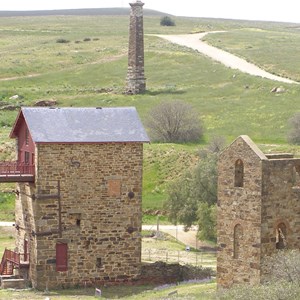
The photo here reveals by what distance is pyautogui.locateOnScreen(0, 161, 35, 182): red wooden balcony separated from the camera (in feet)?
133

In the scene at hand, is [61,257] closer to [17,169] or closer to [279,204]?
[17,169]

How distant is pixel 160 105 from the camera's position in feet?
243

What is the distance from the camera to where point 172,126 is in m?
72.4

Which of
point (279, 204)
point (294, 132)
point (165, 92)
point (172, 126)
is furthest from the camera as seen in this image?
point (165, 92)

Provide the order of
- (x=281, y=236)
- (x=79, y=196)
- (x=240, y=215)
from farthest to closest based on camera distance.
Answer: (x=79, y=196)
(x=281, y=236)
(x=240, y=215)

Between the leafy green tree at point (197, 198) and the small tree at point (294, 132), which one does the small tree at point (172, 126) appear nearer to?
the small tree at point (294, 132)

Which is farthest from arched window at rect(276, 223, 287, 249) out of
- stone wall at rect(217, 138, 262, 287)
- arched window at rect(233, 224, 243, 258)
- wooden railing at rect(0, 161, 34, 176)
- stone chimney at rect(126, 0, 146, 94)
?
stone chimney at rect(126, 0, 146, 94)

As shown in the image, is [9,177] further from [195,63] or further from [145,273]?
[195,63]

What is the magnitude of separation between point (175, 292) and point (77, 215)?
644 cm

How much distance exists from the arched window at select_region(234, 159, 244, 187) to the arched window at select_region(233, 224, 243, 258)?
3.72 feet

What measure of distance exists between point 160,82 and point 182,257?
171 feet

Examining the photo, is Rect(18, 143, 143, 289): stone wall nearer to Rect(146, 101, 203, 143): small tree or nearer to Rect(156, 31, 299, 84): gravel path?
Rect(146, 101, 203, 143): small tree

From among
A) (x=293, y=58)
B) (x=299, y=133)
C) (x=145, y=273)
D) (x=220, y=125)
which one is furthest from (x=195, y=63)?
(x=145, y=273)

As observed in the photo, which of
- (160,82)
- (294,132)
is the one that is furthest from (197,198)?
(160,82)
